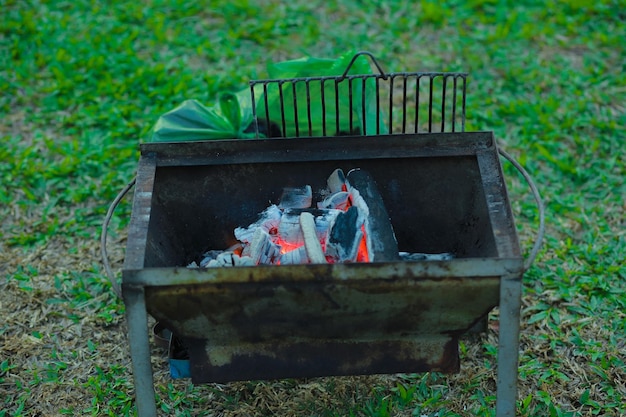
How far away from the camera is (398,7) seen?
22.1ft

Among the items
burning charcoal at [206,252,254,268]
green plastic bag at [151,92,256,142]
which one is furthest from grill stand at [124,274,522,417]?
green plastic bag at [151,92,256,142]

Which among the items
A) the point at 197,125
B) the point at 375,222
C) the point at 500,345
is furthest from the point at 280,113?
the point at 500,345

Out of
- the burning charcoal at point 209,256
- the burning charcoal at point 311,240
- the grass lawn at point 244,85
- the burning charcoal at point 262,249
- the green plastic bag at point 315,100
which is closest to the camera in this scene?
the burning charcoal at point 311,240

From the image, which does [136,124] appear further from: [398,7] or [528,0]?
[528,0]

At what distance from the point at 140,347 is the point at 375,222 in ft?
3.38

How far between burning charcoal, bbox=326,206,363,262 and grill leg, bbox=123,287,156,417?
0.78 meters

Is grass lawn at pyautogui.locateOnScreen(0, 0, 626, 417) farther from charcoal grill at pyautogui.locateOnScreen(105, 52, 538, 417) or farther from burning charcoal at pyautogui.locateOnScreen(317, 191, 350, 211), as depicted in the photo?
burning charcoal at pyautogui.locateOnScreen(317, 191, 350, 211)

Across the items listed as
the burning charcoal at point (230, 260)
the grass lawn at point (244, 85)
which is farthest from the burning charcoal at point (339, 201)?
the grass lawn at point (244, 85)

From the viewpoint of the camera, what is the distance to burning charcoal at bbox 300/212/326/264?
3090 mm

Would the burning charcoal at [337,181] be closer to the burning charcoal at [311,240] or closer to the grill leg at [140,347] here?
the burning charcoal at [311,240]

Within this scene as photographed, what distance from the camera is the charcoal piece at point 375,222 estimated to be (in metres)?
3.12

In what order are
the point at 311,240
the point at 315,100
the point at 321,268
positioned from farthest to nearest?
the point at 315,100
the point at 311,240
the point at 321,268

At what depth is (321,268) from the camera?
9.06 feet

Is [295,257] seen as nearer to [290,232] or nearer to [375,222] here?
[290,232]
